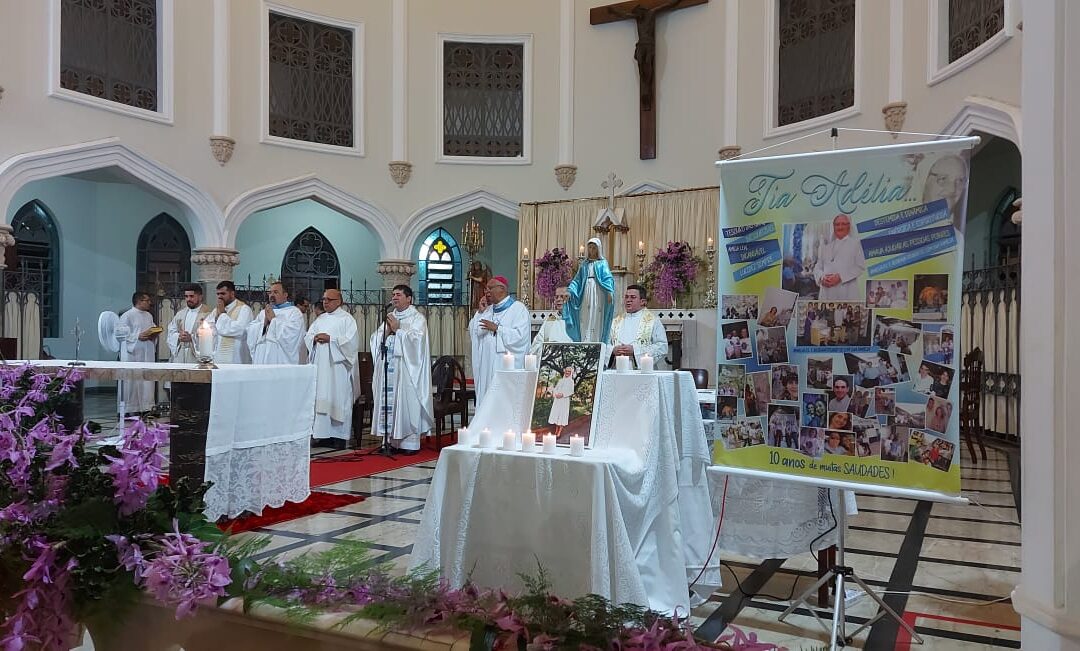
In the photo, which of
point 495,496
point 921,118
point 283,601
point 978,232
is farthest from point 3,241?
point 978,232

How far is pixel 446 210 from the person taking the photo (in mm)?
13875

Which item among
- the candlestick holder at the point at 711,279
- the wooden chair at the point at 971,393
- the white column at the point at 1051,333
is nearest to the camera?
the white column at the point at 1051,333

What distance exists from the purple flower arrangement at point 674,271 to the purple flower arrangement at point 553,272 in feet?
5.01

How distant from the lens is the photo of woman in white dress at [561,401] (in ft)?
12.3

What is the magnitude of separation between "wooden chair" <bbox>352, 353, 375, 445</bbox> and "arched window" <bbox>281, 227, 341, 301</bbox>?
22.7 ft

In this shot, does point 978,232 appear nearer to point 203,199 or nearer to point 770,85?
point 770,85

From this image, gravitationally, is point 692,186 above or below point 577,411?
above

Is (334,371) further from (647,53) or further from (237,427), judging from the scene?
(647,53)

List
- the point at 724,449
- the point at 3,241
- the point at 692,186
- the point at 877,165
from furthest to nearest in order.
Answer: the point at 692,186 < the point at 3,241 < the point at 724,449 < the point at 877,165

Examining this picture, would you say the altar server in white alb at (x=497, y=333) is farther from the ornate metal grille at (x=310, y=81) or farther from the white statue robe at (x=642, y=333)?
the ornate metal grille at (x=310, y=81)

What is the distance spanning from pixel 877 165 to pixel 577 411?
168cm

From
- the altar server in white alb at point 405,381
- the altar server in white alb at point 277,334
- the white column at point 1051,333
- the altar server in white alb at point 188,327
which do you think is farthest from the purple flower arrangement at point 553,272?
the white column at point 1051,333

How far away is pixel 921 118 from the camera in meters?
9.95

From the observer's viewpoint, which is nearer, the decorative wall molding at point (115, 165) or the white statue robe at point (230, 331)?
the white statue robe at point (230, 331)
